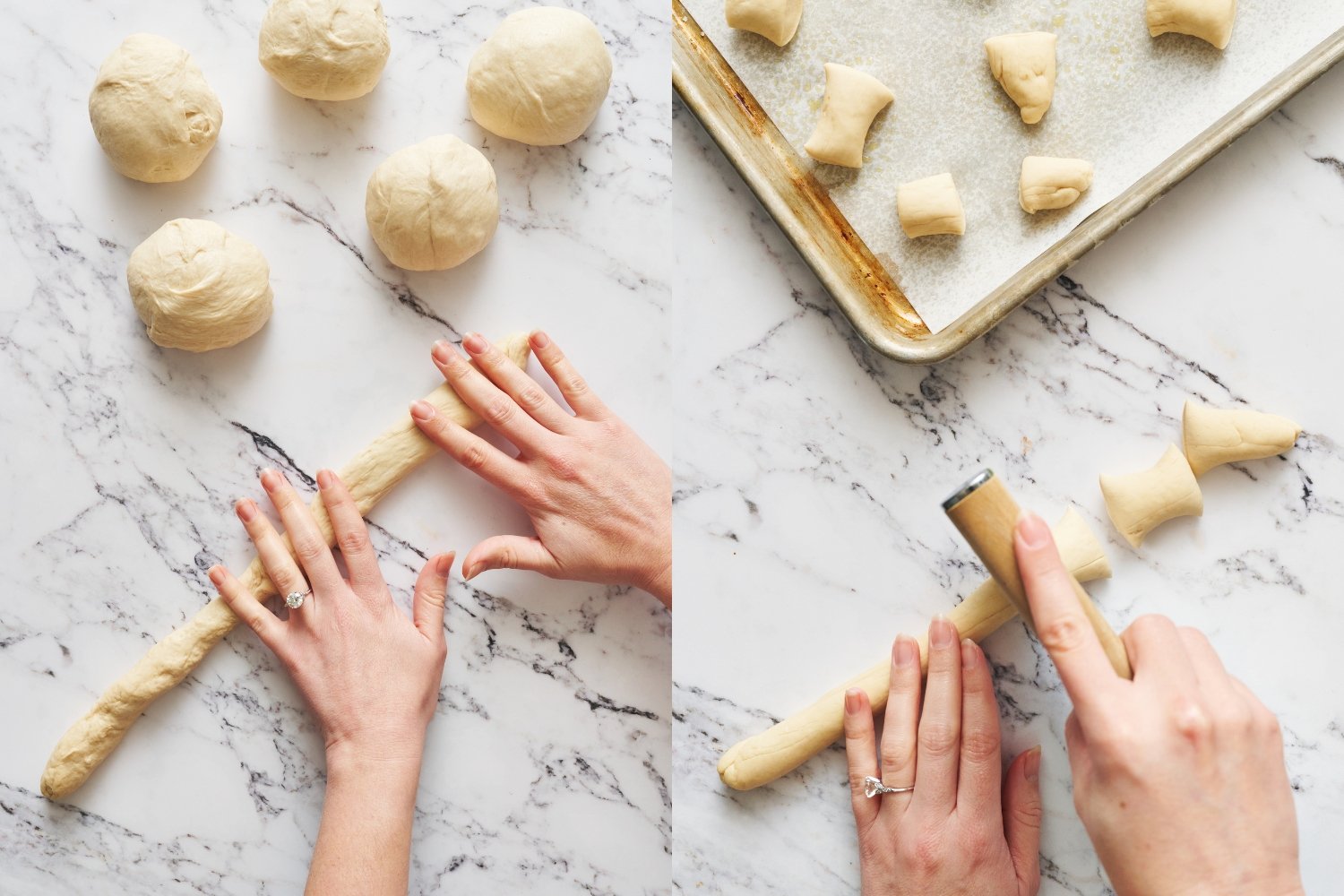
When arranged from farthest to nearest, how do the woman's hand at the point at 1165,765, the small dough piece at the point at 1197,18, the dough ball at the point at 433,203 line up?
1. the dough ball at the point at 433,203
2. the small dough piece at the point at 1197,18
3. the woman's hand at the point at 1165,765

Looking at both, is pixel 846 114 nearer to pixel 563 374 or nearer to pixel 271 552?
pixel 563 374

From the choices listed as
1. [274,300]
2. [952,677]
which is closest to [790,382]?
[952,677]

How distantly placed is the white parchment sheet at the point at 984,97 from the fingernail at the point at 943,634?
0.28 metres

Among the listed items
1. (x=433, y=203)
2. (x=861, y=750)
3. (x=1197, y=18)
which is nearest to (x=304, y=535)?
(x=433, y=203)

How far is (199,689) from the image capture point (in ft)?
3.52

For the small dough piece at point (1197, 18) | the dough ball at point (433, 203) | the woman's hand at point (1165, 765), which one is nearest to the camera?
the woman's hand at point (1165, 765)

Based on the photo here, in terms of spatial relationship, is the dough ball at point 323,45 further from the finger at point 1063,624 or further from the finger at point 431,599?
the finger at point 1063,624

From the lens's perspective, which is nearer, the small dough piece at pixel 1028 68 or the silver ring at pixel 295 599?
the small dough piece at pixel 1028 68

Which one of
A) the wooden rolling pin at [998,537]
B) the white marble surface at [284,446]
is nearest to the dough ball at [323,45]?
the white marble surface at [284,446]

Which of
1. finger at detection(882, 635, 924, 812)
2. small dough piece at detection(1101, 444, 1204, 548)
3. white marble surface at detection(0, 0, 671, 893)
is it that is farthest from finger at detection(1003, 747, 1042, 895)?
white marble surface at detection(0, 0, 671, 893)

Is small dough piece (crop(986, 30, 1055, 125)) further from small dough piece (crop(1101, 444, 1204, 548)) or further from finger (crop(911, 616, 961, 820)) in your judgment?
finger (crop(911, 616, 961, 820))

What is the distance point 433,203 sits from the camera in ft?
3.15

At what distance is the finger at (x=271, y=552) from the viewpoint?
1.03m

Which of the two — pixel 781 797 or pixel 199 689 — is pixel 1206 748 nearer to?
pixel 781 797
